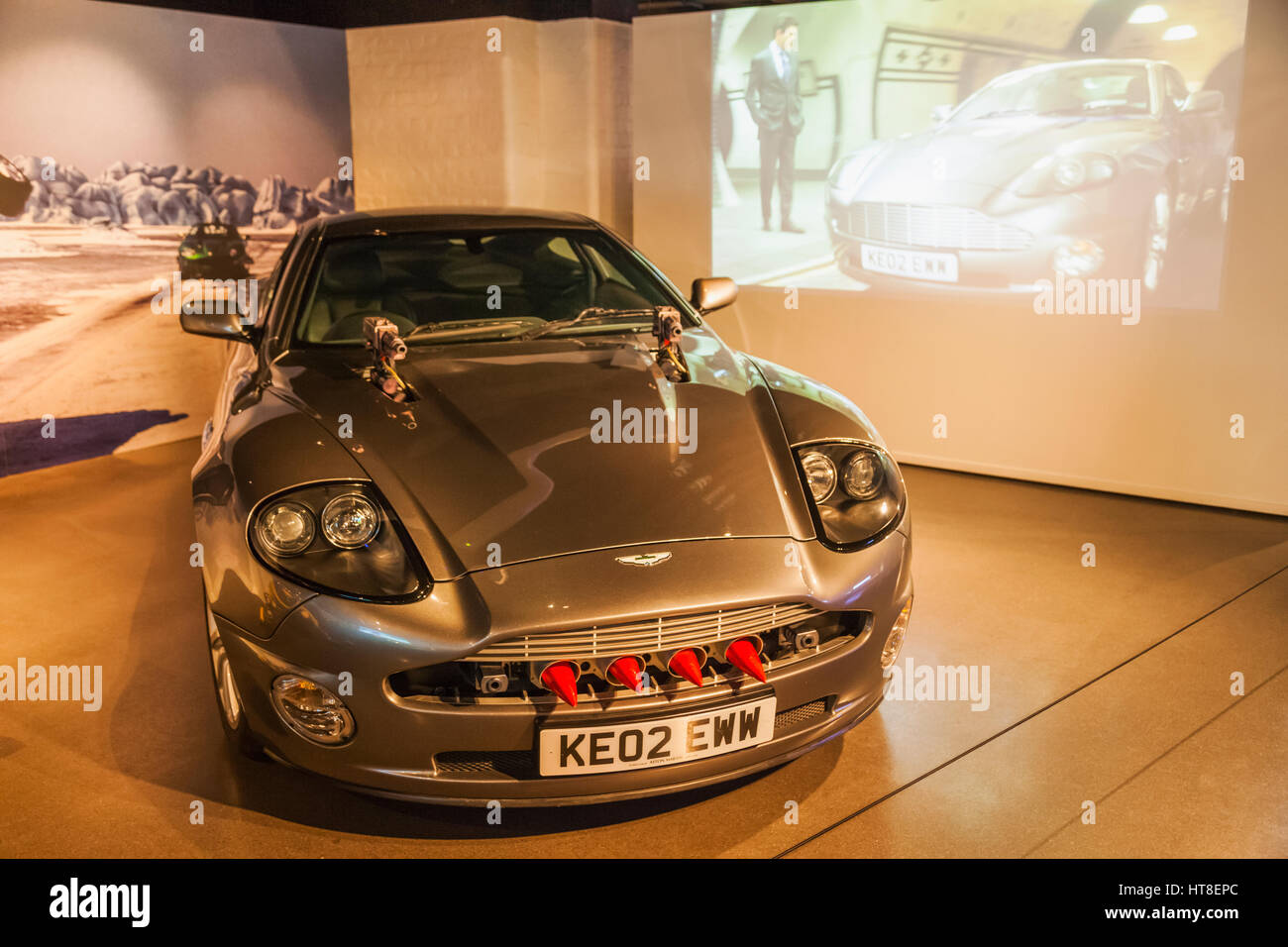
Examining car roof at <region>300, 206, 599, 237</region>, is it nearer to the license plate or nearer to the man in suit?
the license plate

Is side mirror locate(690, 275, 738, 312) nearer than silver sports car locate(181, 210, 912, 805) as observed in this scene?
No

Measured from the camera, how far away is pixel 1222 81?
391 centimetres

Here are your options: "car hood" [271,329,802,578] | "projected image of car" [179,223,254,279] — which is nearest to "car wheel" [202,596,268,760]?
"car hood" [271,329,802,578]

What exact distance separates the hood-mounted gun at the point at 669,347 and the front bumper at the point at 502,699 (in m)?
0.62

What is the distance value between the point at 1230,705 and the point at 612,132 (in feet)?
15.6

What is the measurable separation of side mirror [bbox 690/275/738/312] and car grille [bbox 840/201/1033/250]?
1798 millimetres

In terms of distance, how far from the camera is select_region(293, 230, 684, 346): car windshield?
2701 mm

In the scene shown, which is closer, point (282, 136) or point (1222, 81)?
point (1222, 81)

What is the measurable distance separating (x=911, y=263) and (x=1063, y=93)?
0.93 metres

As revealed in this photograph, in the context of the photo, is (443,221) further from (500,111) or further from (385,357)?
(500,111)

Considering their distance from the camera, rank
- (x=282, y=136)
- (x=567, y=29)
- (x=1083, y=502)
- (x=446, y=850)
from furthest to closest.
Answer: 1. (x=567, y=29)
2. (x=282, y=136)
3. (x=1083, y=502)
4. (x=446, y=850)

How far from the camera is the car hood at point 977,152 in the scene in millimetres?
4195

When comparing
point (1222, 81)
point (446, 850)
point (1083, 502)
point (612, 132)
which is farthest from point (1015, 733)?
point (612, 132)
